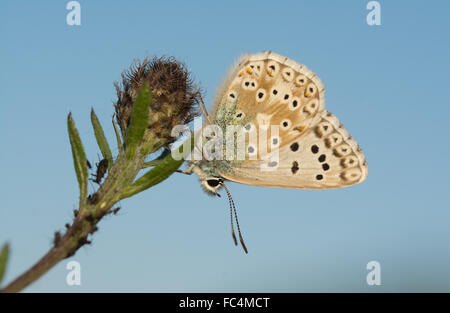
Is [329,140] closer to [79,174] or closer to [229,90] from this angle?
[229,90]

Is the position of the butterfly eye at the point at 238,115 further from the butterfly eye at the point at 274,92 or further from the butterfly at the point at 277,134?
the butterfly eye at the point at 274,92

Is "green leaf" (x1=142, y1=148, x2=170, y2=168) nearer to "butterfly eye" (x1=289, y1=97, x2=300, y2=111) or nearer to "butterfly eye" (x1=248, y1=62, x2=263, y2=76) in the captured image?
"butterfly eye" (x1=248, y1=62, x2=263, y2=76)

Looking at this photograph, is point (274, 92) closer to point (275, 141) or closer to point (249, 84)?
point (249, 84)

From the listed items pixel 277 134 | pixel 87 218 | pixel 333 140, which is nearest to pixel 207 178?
pixel 277 134

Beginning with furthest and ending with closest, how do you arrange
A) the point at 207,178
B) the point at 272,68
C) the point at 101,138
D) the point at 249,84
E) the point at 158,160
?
the point at 272,68
the point at 249,84
the point at 207,178
the point at 158,160
the point at 101,138

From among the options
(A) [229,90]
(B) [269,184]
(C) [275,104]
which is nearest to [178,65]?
(A) [229,90]

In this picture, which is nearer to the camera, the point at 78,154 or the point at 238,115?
the point at 78,154

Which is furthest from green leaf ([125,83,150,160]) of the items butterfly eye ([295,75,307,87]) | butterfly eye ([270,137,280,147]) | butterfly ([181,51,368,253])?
butterfly eye ([295,75,307,87])

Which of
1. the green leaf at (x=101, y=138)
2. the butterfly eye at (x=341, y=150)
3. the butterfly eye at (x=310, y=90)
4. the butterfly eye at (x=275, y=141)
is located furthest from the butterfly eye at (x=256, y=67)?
the green leaf at (x=101, y=138)
